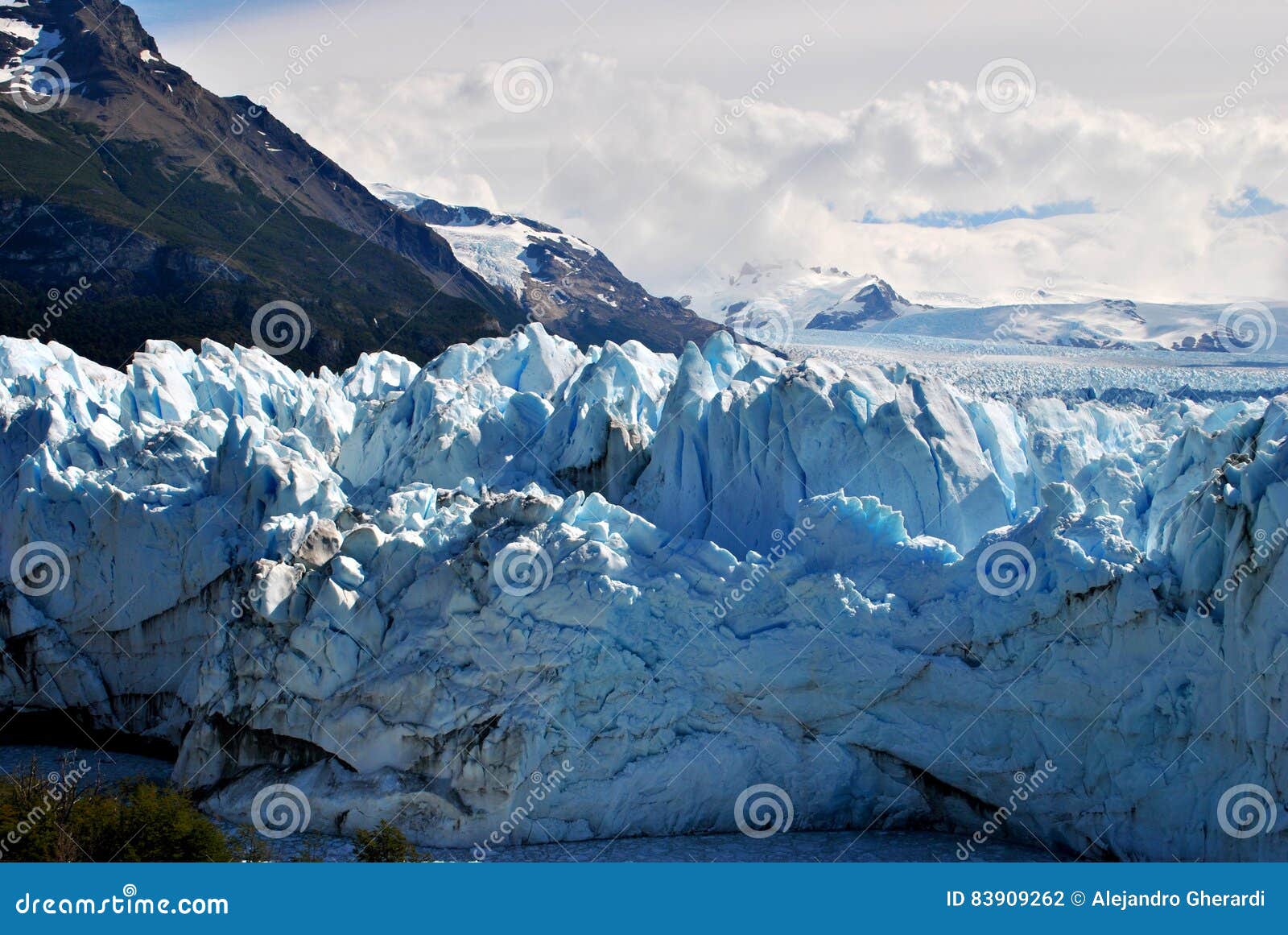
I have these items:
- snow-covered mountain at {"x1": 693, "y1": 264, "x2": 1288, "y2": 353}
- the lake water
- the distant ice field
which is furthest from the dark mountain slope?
the lake water

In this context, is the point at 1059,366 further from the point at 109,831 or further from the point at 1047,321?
the point at 109,831

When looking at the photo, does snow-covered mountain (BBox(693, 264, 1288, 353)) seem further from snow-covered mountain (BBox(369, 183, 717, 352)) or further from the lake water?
the lake water

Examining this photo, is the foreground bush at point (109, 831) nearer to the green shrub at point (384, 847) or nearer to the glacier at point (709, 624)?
the green shrub at point (384, 847)

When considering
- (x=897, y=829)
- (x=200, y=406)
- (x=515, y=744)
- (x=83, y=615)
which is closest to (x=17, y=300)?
(x=200, y=406)

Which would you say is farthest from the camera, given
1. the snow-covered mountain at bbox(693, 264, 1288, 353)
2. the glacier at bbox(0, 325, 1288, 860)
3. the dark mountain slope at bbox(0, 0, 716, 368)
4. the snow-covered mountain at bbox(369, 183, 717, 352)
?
the snow-covered mountain at bbox(369, 183, 717, 352)

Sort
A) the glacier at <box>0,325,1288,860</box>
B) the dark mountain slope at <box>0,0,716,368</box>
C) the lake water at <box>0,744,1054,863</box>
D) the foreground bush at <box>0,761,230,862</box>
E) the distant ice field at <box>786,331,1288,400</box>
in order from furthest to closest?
the dark mountain slope at <box>0,0,716,368</box>
the distant ice field at <box>786,331,1288,400</box>
the lake water at <box>0,744,1054,863</box>
the glacier at <box>0,325,1288,860</box>
the foreground bush at <box>0,761,230,862</box>

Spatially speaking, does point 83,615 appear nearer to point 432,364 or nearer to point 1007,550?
point 432,364

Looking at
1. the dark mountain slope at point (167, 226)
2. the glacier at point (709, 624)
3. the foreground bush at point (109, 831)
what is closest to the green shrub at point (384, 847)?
the glacier at point (709, 624)
